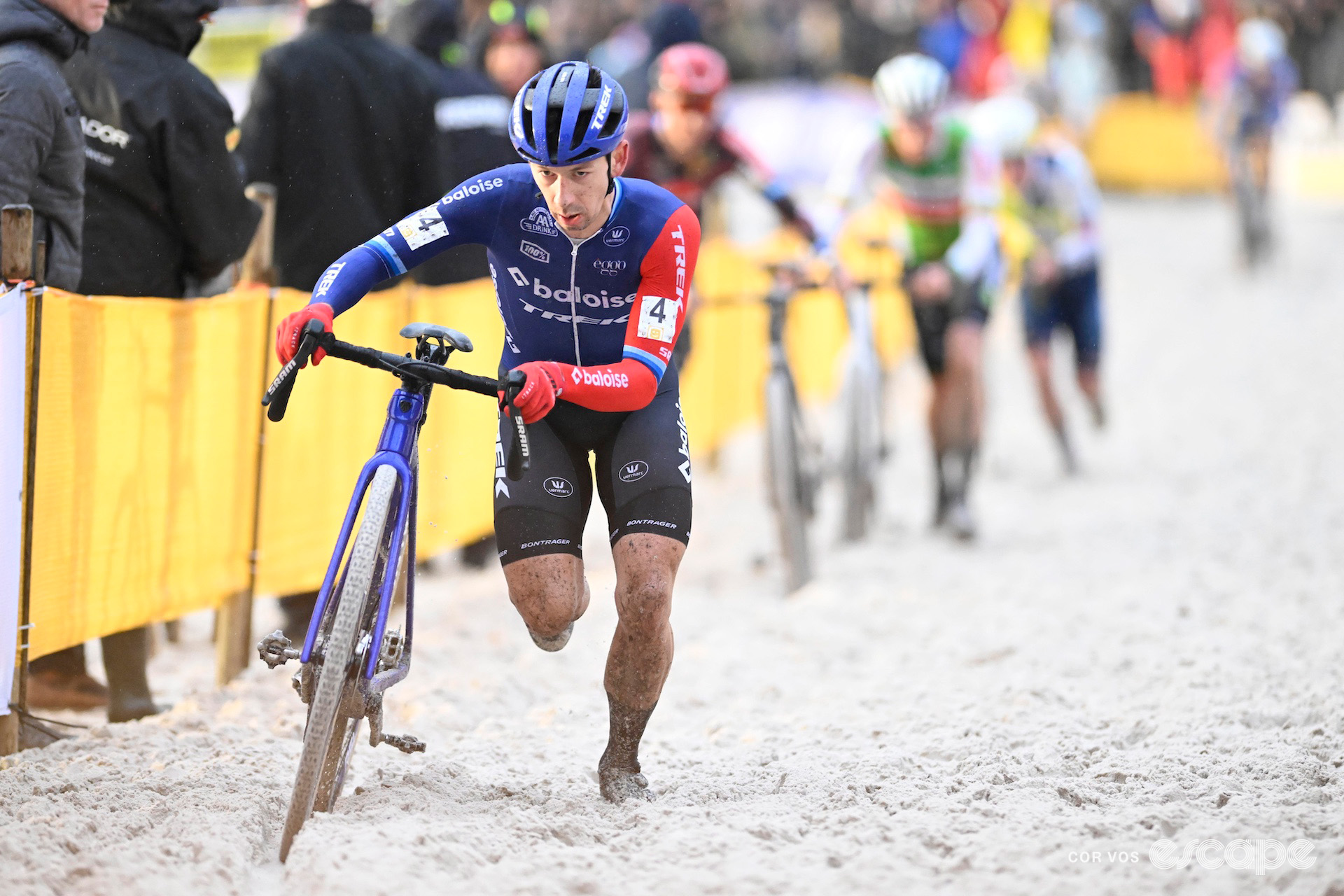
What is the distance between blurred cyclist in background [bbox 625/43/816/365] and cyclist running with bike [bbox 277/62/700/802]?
3639 mm

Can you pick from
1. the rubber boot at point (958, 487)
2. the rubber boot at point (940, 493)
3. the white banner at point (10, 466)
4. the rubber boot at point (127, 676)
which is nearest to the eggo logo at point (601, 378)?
the white banner at point (10, 466)

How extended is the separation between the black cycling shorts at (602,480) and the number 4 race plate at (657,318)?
31 centimetres

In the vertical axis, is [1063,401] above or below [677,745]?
above

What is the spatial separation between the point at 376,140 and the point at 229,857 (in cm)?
367

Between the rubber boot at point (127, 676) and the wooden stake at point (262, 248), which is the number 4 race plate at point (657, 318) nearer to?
the wooden stake at point (262, 248)

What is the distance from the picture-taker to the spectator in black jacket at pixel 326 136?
637 cm

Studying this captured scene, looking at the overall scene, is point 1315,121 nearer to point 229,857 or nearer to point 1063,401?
point 1063,401

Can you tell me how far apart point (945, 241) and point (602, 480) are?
17.8 feet

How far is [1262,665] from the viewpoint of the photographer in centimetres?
600

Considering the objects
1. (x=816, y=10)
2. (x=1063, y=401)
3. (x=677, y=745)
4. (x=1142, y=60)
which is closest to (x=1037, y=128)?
(x=1063, y=401)

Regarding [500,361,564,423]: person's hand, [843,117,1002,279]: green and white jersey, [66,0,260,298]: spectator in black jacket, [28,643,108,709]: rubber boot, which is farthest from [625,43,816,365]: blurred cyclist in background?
[500,361,564,423]: person's hand

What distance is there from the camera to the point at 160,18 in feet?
17.5

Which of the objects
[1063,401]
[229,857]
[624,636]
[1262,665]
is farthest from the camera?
[1063,401]

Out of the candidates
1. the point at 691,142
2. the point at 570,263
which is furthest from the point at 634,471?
the point at 691,142
